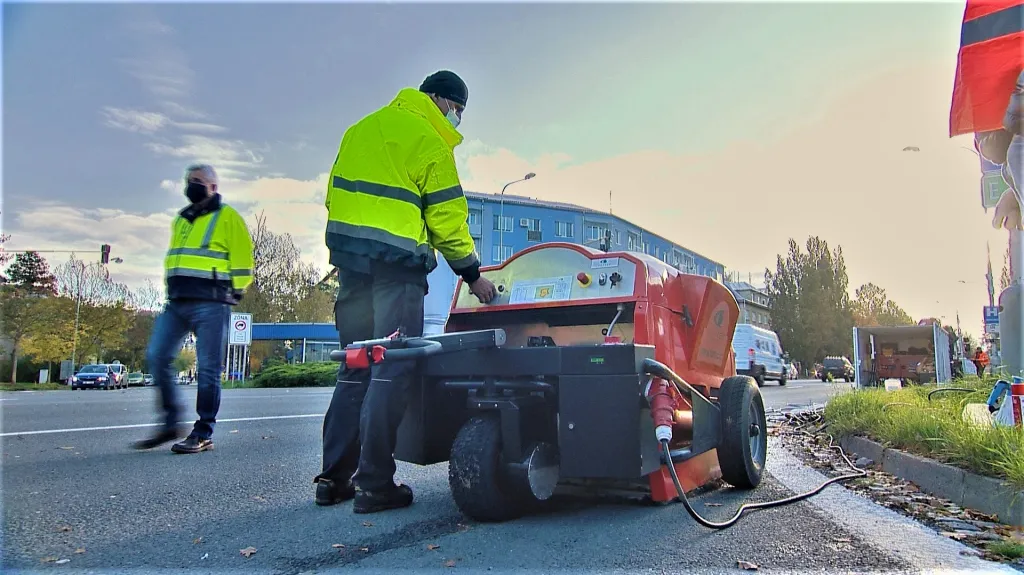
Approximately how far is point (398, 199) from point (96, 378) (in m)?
38.1

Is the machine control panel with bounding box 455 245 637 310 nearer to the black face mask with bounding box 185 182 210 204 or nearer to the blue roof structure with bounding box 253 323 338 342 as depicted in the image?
the black face mask with bounding box 185 182 210 204

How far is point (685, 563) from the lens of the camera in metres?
2.48

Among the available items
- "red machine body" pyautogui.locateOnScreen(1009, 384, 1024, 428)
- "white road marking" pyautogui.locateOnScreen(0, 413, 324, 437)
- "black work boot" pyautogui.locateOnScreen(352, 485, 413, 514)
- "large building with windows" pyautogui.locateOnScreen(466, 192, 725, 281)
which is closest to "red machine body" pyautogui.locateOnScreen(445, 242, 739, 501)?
"black work boot" pyautogui.locateOnScreen(352, 485, 413, 514)

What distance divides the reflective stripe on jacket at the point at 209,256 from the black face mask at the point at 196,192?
0.06m

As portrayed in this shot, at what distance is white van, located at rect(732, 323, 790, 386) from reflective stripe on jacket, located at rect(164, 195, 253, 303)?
22.7 meters

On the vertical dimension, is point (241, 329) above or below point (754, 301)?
below

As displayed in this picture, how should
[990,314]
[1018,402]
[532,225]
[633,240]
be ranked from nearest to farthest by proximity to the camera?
[1018,402] → [990,314] → [532,225] → [633,240]

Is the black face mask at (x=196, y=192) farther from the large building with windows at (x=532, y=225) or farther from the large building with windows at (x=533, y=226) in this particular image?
the large building with windows at (x=532, y=225)

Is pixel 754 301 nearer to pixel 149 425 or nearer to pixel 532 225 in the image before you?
pixel 532 225

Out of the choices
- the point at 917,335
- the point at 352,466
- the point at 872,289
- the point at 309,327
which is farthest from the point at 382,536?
the point at 872,289

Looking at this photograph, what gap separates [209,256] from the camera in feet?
14.4

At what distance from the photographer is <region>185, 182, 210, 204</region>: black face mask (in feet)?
14.7

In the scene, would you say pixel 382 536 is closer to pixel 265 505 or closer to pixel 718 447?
pixel 265 505

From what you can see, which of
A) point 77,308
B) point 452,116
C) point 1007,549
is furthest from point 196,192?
point 77,308
